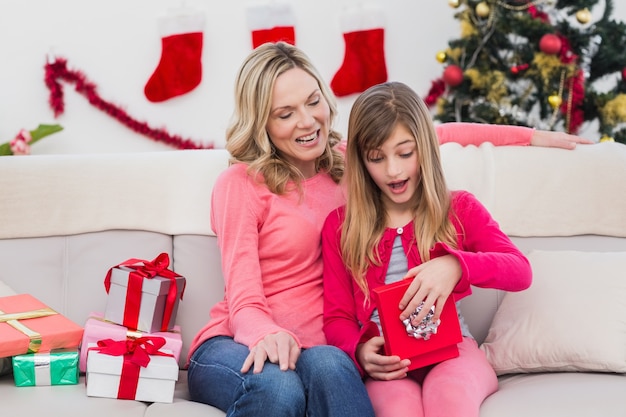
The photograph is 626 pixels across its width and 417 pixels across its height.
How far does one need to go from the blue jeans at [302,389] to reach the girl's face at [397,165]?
0.41 m

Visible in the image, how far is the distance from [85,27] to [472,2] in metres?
1.71

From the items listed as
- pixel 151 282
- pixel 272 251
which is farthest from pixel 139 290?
pixel 272 251

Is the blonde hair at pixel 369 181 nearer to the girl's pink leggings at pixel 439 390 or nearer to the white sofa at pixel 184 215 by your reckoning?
the girl's pink leggings at pixel 439 390

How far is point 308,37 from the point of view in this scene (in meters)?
3.65

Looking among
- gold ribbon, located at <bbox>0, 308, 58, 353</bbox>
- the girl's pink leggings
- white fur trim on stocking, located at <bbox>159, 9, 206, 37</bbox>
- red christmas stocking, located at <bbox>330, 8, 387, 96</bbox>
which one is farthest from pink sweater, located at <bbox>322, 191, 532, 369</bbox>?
white fur trim on stocking, located at <bbox>159, 9, 206, 37</bbox>

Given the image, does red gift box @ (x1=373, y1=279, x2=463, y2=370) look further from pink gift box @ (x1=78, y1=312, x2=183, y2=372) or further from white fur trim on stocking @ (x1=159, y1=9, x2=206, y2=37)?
white fur trim on stocking @ (x1=159, y1=9, x2=206, y2=37)

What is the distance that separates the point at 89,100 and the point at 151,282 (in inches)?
72.2

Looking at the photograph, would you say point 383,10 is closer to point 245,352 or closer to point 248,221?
point 248,221

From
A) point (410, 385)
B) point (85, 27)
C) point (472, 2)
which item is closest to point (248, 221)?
point (410, 385)

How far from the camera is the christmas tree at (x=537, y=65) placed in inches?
123

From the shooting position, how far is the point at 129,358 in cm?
179

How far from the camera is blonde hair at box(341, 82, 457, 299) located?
181 cm

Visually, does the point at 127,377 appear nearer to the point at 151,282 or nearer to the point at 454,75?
the point at 151,282

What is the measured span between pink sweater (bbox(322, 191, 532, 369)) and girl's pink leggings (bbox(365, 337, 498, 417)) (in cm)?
13
